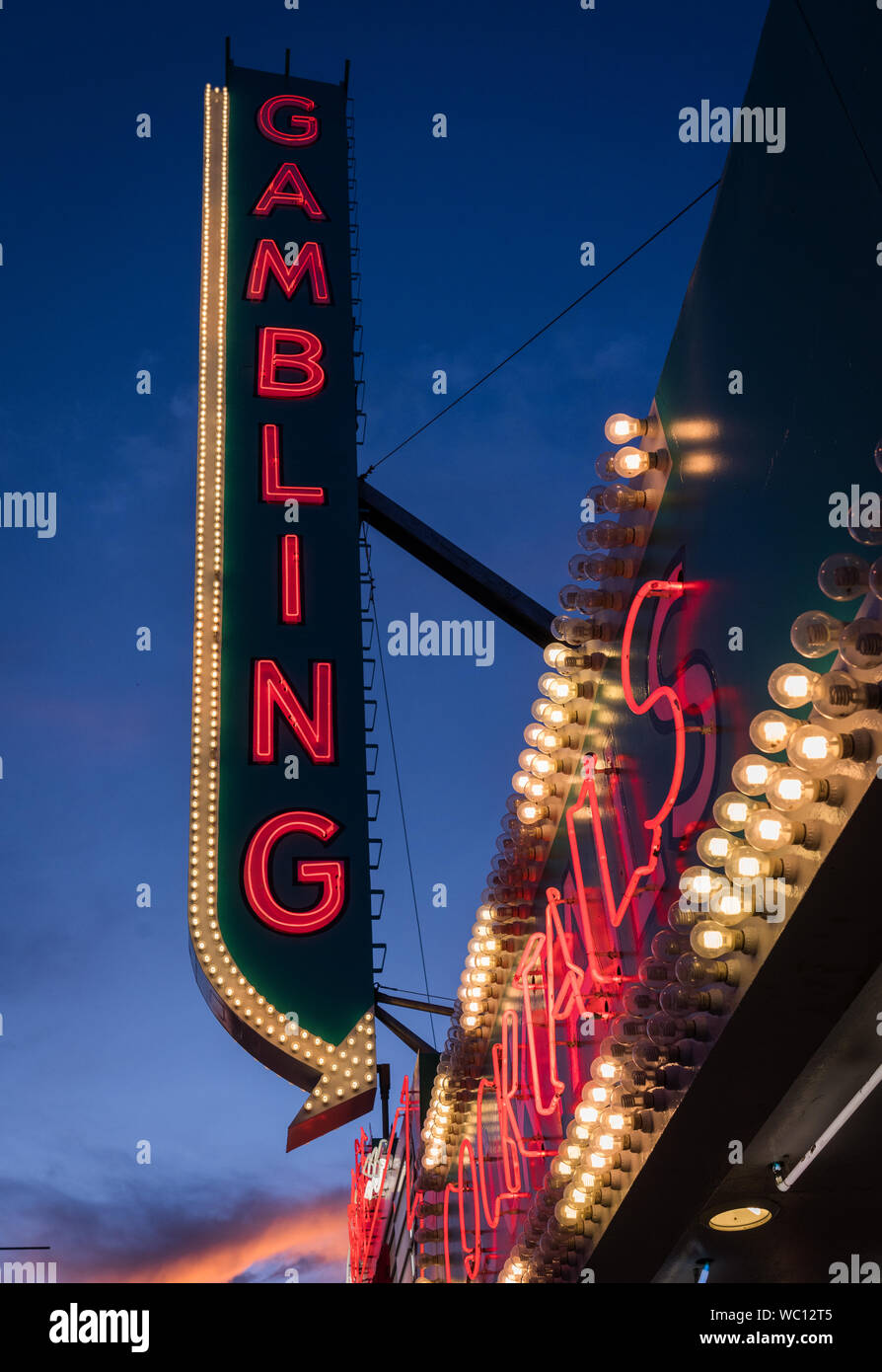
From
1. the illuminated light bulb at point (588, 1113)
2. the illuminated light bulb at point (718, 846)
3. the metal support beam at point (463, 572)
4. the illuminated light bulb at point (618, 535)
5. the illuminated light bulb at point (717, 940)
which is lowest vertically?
the illuminated light bulb at point (588, 1113)

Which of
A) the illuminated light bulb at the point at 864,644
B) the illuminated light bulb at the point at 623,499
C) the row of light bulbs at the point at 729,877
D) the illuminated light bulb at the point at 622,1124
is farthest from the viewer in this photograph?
the illuminated light bulb at the point at 623,499

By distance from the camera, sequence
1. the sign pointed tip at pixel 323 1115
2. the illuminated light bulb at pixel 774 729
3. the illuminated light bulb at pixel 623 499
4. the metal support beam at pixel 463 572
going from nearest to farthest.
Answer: the illuminated light bulb at pixel 774 729, the illuminated light bulb at pixel 623 499, the sign pointed tip at pixel 323 1115, the metal support beam at pixel 463 572

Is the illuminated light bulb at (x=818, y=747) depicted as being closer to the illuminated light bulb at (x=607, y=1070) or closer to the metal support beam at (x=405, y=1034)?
the illuminated light bulb at (x=607, y=1070)

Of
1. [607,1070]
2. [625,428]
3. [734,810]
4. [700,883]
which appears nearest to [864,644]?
[734,810]

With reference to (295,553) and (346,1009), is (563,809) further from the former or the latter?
(295,553)

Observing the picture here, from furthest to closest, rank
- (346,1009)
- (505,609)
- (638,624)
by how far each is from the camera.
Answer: (505,609) → (346,1009) → (638,624)

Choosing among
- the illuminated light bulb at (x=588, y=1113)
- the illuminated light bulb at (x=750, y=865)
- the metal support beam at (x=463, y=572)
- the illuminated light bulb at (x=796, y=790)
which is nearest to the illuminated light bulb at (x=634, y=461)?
the illuminated light bulb at (x=750, y=865)

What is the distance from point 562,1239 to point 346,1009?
9.75 feet

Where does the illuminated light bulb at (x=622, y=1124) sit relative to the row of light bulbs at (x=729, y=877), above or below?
below

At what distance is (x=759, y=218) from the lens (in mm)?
5199

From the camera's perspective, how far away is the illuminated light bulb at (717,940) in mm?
4371

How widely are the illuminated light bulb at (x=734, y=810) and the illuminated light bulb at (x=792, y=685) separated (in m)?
0.46

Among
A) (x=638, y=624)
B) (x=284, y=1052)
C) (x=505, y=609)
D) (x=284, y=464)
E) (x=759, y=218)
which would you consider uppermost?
(x=284, y=464)
